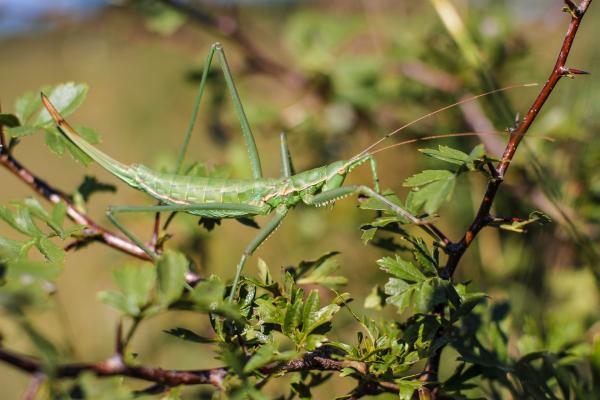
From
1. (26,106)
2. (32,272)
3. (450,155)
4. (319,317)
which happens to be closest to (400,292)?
Result: (319,317)

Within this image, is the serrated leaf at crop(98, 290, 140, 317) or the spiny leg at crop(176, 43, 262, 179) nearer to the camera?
the serrated leaf at crop(98, 290, 140, 317)

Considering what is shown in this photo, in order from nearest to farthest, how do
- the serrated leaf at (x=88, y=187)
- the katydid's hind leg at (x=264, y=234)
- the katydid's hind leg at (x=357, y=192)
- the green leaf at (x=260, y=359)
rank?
the green leaf at (x=260, y=359)
the katydid's hind leg at (x=357, y=192)
the serrated leaf at (x=88, y=187)
the katydid's hind leg at (x=264, y=234)

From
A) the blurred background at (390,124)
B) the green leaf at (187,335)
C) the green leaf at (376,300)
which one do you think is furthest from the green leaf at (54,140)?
the green leaf at (376,300)

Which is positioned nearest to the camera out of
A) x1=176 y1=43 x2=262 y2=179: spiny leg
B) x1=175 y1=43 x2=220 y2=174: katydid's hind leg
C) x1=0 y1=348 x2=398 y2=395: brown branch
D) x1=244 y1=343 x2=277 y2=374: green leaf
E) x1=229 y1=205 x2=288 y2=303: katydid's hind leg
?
x1=0 y1=348 x2=398 y2=395: brown branch

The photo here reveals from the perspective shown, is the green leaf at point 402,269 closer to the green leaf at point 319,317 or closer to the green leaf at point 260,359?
the green leaf at point 319,317

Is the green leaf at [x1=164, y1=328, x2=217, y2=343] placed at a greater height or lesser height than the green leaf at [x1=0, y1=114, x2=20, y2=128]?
lesser

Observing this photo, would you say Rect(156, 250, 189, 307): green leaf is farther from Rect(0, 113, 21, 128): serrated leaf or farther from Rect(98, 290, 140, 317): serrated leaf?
Rect(0, 113, 21, 128): serrated leaf

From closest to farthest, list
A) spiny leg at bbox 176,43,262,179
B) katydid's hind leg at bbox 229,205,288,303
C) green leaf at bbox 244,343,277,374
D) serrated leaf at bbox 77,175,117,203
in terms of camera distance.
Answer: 1. green leaf at bbox 244,343,277,374
2. serrated leaf at bbox 77,175,117,203
3. katydid's hind leg at bbox 229,205,288,303
4. spiny leg at bbox 176,43,262,179

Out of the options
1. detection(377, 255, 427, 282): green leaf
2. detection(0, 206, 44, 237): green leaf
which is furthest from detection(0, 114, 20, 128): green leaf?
detection(377, 255, 427, 282): green leaf
